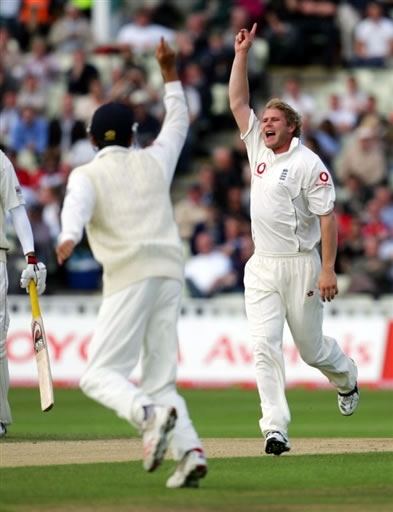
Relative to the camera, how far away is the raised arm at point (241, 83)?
10.5m

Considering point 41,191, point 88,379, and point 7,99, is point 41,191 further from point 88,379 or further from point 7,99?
point 88,379

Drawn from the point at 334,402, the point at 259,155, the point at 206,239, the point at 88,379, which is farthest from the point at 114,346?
the point at 206,239

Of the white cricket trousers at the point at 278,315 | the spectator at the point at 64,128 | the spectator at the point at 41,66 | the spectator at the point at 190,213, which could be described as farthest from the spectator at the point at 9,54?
the white cricket trousers at the point at 278,315

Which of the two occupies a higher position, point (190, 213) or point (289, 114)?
point (289, 114)

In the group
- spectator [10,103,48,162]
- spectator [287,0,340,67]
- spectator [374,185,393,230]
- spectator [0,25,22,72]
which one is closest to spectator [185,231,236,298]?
spectator [374,185,393,230]

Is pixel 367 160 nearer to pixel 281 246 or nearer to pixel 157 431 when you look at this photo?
pixel 281 246

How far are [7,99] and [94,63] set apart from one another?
1745mm

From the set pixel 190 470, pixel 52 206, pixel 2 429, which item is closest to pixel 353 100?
pixel 52 206

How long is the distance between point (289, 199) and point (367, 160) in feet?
37.0

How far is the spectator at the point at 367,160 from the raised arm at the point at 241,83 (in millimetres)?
10796

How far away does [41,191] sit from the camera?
21.5m

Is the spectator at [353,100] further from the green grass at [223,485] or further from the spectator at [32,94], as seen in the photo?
the green grass at [223,485]

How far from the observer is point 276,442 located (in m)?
10.0

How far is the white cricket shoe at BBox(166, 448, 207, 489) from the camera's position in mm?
8242
